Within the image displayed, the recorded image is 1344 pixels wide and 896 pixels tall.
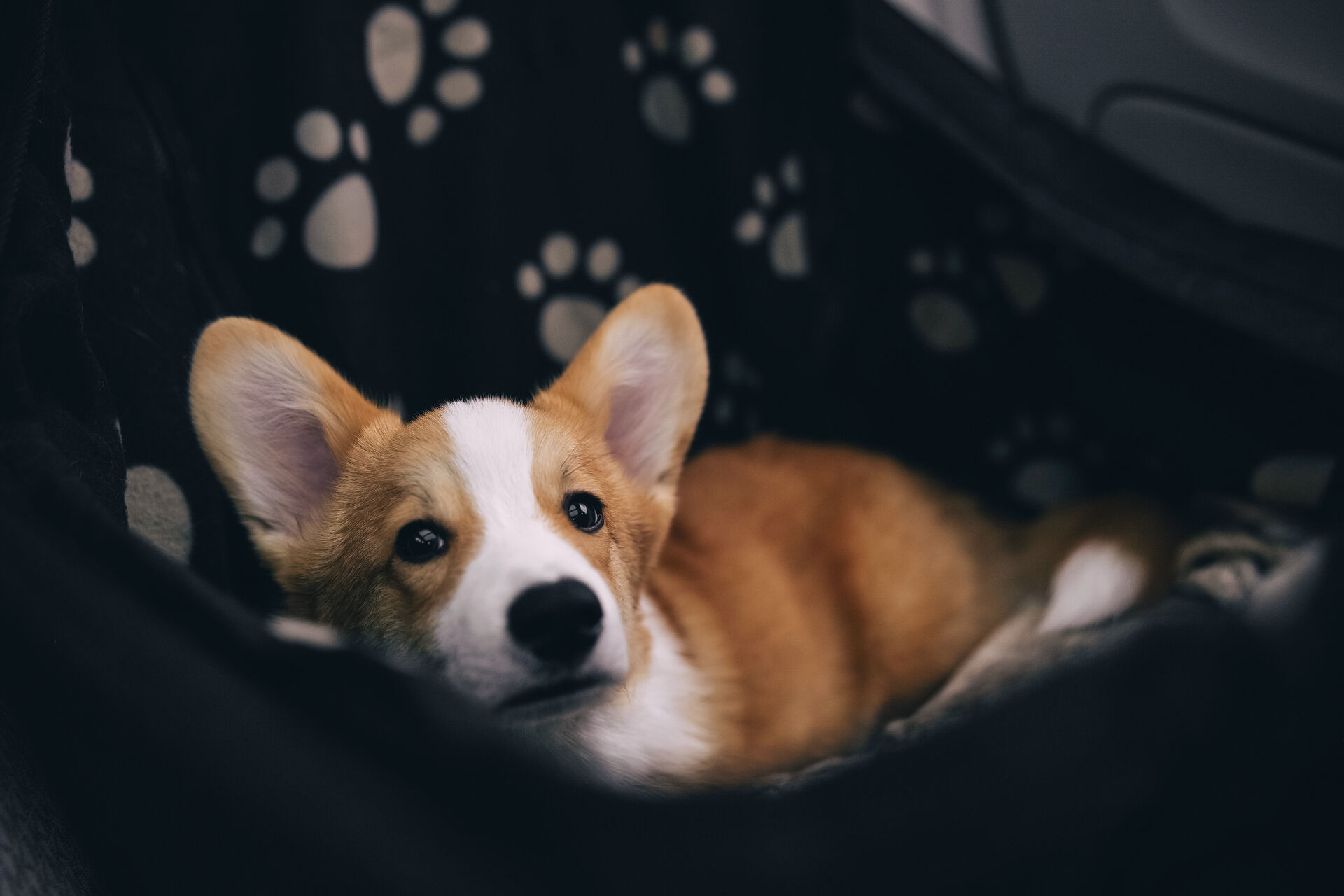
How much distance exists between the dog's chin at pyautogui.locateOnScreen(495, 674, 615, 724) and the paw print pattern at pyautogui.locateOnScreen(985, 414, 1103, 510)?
3.27ft

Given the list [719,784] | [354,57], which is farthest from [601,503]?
[354,57]

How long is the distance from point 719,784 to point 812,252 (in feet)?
3.12

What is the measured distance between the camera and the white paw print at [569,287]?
143 cm

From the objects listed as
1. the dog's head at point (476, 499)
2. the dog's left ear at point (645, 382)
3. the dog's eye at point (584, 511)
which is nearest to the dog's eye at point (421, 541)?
the dog's head at point (476, 499)

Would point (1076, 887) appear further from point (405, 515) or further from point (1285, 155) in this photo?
point (1285, 155)

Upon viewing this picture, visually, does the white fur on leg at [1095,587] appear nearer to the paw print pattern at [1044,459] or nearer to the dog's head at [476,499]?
the paw print pattern at [1044,459]

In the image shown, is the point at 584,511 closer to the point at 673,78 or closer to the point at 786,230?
the point at 786,230

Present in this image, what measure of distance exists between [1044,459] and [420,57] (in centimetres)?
130

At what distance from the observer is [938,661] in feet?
4.54

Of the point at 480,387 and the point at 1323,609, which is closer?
the point at 1323,609

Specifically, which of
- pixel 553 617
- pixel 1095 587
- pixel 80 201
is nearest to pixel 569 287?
pixel 80 201

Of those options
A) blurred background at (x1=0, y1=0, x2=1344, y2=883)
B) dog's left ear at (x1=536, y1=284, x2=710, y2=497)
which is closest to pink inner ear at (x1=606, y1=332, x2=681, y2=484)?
dog's left ear at (x1=536, y1=284, x2=710, y2=497)

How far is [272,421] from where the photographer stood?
3.22 feet

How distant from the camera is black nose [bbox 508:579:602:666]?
765mm
